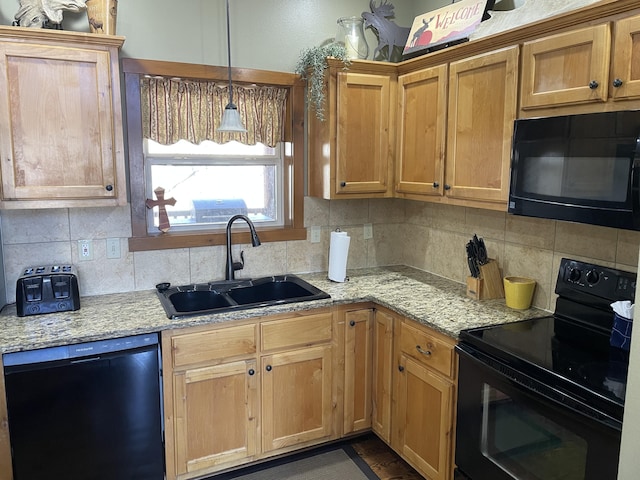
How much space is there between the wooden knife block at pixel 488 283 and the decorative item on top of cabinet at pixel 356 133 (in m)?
0.75

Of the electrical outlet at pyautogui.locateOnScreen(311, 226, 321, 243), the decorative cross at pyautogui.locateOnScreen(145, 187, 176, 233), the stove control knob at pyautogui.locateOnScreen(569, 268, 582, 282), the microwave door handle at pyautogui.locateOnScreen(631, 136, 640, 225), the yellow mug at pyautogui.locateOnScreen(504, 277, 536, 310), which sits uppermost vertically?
the microwave door handle at pyautogui.locateOnScreen(631, 136, 640, 225)

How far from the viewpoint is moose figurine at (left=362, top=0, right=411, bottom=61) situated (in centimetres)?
302

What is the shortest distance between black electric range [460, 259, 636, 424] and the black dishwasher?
55.7 inches

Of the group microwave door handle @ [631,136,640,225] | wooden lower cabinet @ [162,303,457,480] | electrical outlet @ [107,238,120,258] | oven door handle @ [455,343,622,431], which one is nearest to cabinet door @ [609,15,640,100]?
microwave door handle @ [631,136,640,225]

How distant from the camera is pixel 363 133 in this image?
2.84 meters

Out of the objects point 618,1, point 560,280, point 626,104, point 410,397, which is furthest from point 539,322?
point 618,1

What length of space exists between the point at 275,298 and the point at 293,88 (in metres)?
1.26

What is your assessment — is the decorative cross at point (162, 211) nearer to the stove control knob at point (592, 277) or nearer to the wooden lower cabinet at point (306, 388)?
the wooden lower cabinet at point (306, 388)

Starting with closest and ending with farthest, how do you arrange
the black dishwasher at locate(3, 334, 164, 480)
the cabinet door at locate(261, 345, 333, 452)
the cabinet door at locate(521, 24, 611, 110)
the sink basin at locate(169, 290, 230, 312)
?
the cabinet door at locate(521, 24, 611, 110), the black dishwasher at locate(3, 334, 164, 480), the cabinet door at locate(261, 345, 333, 452), the sink basin at locate(169, 290, 230, 312)

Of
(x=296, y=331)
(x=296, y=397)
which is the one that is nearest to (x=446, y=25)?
(x=296, y=331)

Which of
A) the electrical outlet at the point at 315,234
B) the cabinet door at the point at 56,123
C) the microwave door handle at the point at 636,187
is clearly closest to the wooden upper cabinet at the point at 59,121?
the cabinet door at the point at 56,123

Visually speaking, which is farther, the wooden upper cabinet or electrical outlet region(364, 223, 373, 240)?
electrical outlet region(364, 223, 373, 240)

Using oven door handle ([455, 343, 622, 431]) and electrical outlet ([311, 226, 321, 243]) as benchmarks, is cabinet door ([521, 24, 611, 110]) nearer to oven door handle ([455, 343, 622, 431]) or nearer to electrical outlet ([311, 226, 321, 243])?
oven door handle ([455, 343, 622, 431])

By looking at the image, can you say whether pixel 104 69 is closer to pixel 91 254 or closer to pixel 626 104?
pixel 91 254
